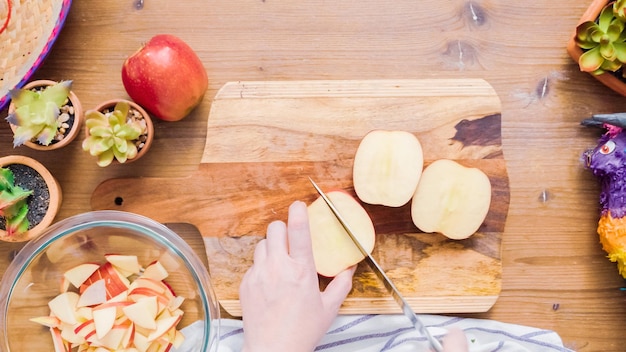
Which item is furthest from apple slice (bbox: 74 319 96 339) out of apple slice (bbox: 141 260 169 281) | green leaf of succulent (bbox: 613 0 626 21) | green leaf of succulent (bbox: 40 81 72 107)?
green leaf of succulent (bbox: 613 0 626 21)

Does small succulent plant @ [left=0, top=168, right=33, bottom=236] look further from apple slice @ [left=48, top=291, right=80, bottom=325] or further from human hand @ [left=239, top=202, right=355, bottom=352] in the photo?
human hand @ [left=239, top=202, right=355, bottom=352]

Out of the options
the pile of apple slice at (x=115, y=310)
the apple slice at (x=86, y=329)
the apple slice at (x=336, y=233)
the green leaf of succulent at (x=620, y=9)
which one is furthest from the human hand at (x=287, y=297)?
the green leaf of succulent at (x=620, y=9)

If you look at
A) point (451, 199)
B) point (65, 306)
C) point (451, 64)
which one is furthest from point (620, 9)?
point (65, 306)

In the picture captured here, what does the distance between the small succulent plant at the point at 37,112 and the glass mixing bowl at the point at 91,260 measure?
0.16 m

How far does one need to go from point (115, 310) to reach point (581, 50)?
862mm

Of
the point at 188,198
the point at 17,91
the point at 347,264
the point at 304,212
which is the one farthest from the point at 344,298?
the point at 17,91

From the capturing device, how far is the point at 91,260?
38.0 inches

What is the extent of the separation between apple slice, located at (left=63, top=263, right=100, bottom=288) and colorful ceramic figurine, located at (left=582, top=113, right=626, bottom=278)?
0.83 m

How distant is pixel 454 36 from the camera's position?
100cm

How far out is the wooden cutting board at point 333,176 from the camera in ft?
3.13

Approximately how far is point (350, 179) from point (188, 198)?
0.27 m

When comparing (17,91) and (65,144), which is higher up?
(17,91)

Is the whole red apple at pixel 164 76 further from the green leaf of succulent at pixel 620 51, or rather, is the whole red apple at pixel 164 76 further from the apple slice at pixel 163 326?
the green leaf of succulent at pixel 620 51

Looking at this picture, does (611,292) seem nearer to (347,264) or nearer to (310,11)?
(347,264)
